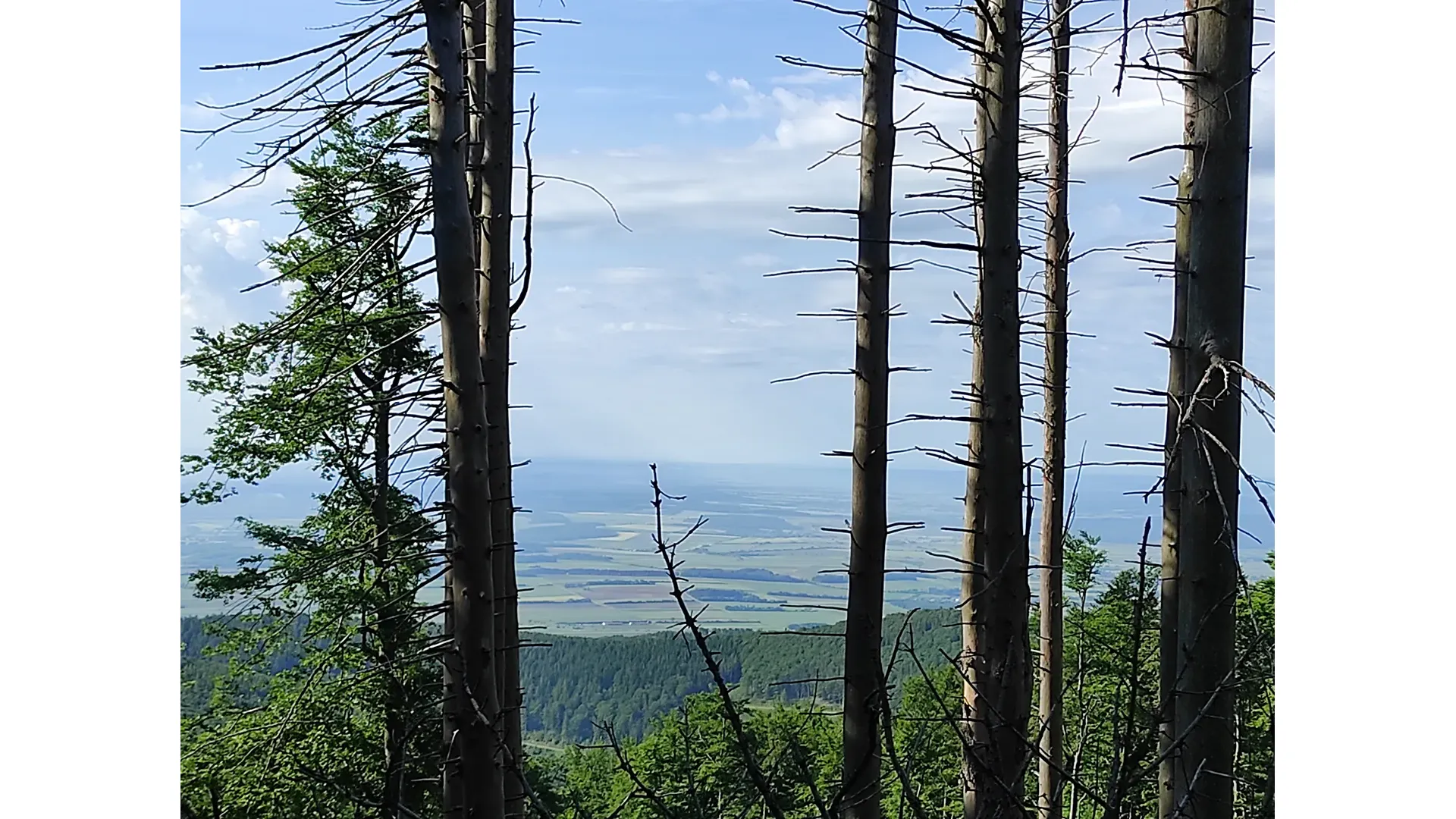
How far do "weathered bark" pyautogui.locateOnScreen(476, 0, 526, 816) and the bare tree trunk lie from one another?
8.07 ft

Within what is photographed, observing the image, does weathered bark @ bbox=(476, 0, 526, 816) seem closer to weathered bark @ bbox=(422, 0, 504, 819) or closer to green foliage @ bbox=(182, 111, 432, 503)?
weathered bark @ bbox=(422, 0, 504, 819)

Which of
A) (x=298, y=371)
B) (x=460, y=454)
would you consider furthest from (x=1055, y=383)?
(x=298, y=371)

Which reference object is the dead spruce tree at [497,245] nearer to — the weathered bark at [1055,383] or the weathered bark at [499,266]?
the weathered bark at [499,266]

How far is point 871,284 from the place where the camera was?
389 cm

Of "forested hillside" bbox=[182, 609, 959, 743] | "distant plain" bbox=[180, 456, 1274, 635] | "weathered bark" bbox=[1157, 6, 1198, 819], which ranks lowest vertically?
"forested hillside" bbox=[182, 609, 959, 743]

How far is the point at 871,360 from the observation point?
155 inches

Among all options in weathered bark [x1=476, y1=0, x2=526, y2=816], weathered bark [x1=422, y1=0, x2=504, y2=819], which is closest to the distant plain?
weathered bark [x1=476, y1=0, x2=526, y2=816]

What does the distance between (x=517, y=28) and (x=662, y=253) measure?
7.73 m

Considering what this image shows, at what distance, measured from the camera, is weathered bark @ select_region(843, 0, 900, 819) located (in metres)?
3.82

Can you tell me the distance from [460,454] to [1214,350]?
6.13ft
